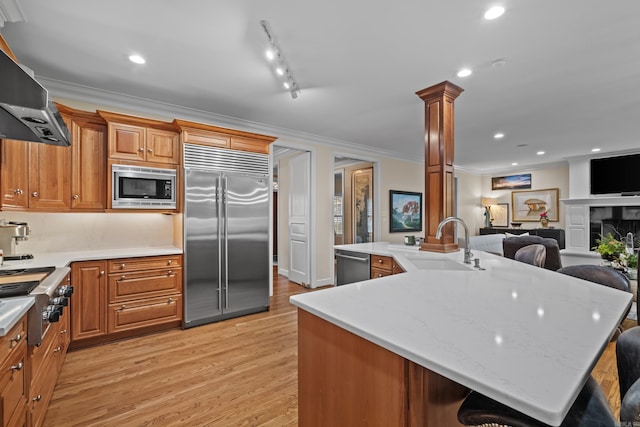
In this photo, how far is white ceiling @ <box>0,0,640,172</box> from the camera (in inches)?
78.1

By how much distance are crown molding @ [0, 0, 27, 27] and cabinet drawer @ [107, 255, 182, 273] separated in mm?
1947

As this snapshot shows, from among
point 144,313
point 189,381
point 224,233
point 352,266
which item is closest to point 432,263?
point 352,266

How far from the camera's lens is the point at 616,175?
6.24m

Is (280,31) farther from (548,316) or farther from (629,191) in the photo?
(629,191)

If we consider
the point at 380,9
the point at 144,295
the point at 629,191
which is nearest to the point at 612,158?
the point at 629,191

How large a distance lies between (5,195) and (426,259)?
3.47 metres

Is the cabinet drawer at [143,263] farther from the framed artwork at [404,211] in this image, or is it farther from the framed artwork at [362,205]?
the framed artwork at [404,211]

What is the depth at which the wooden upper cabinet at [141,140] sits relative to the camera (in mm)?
3066

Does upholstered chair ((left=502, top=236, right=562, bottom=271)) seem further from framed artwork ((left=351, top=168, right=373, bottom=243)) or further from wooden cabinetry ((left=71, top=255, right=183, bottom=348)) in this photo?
wooden cabinetry ((left=71, top=255, right=183, bottom=348))

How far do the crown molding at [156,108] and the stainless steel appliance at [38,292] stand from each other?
6.18 feet

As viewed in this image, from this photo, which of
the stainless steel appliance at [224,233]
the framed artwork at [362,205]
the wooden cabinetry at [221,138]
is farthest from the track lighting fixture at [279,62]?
the framed artwork at [362,205]

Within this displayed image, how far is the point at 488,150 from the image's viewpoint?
20.2ft

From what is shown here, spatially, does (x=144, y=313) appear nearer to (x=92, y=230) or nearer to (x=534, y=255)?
(x=92, y=230)

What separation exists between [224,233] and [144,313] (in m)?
1.11
